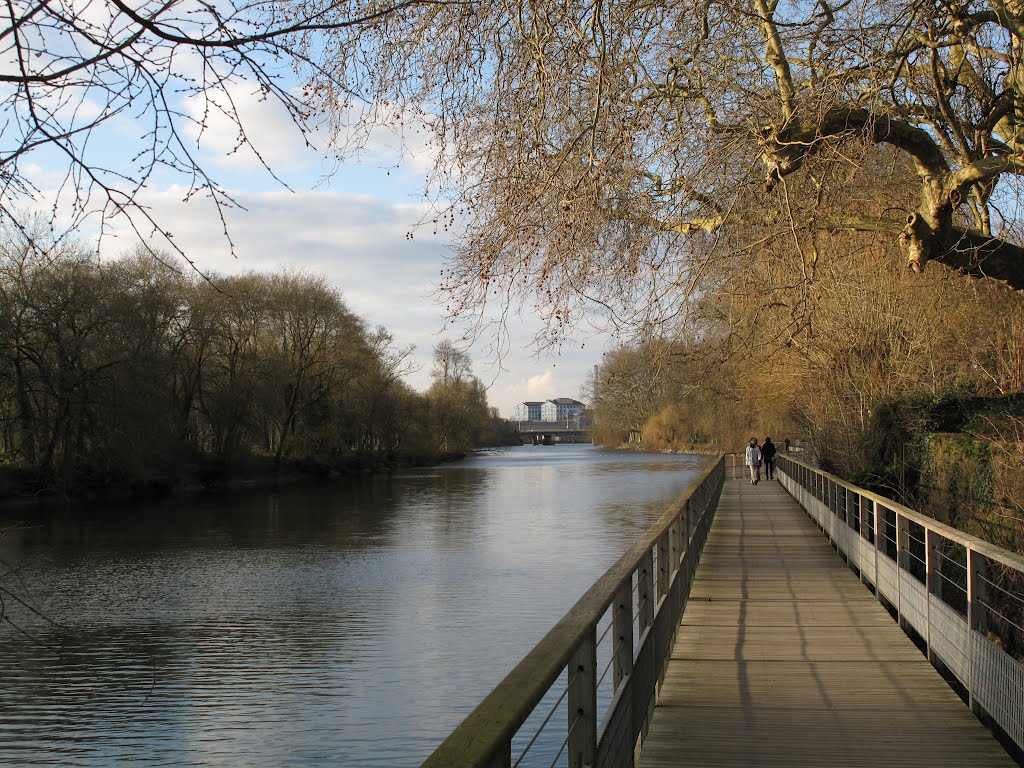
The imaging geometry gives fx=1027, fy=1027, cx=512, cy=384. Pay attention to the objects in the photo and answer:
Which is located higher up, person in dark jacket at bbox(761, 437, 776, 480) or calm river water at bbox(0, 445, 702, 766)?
person in dark jacket at bbox(761, 437, 776, 480)

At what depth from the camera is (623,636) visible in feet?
14.6

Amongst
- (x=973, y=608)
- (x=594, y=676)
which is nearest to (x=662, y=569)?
(x=973, y=608)

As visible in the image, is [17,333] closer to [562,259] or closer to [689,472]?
[562,259]

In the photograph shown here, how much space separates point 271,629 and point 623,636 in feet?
32.4

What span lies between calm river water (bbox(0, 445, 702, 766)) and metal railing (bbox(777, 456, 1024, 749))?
3848mm

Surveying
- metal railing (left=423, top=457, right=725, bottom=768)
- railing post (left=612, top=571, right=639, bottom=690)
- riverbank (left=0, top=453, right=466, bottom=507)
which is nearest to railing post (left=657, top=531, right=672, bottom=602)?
metal railing (left=423, top=457, right=725, bottom=768)

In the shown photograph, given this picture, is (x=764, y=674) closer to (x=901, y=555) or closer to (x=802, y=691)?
(x=802, y=691)

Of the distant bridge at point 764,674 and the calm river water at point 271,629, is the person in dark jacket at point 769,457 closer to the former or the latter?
the calm river water at point 271,629

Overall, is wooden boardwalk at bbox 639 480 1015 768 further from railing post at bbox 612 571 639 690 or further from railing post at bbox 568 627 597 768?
railing post at bbox 568 627 597 768

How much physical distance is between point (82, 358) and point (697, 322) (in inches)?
995

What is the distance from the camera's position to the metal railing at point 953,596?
4.84 metres

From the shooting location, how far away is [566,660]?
9.12ft

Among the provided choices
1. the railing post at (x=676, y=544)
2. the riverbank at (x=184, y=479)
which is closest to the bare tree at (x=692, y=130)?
the railing post at (x=676, y=544)

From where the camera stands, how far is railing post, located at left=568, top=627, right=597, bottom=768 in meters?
3.20
